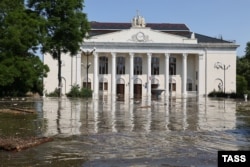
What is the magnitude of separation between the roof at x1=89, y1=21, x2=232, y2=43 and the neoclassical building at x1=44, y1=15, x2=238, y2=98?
0.24 m

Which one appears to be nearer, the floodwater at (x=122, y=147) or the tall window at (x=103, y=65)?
the floodwater at (x=122, y=147)

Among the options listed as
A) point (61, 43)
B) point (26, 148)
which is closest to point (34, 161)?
point (26, 148)

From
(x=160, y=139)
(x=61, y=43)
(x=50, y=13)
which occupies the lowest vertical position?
(x=160, y=139)

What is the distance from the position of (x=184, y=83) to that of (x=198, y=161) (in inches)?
3424

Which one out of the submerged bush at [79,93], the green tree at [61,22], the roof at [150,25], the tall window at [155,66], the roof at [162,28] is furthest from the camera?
the roof at [150,25]

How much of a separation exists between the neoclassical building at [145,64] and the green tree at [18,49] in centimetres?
4639

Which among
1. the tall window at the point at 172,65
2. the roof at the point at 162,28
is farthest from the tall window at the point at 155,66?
the roof at the point at 162,28

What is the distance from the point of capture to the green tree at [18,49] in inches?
1574

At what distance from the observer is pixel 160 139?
1130 cm

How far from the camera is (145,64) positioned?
9719 cm

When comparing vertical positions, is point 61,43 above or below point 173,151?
above

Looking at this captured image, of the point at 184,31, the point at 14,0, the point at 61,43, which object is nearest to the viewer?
the point at 14,0

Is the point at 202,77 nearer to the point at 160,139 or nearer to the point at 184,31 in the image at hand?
the point at 184,31

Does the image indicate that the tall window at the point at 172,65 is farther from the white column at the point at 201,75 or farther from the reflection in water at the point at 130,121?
the reflection in water at the point at 130,121
